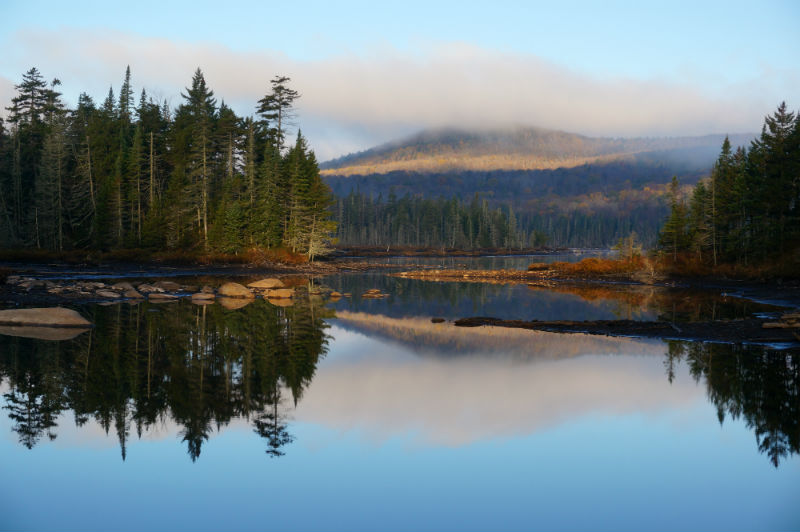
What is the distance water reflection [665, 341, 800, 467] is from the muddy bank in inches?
57.3

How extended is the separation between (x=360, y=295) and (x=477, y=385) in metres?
26.9

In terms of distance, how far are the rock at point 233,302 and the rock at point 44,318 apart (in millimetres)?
8738

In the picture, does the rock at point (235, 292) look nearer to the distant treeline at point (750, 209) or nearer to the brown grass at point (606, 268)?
the brown grass at point (606, 268)

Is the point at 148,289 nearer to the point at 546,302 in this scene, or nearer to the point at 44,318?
the point at 44,318

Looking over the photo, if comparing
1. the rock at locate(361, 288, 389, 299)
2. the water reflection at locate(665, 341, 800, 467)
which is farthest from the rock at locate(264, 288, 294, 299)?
the water reflection at locate(665, 341, 800, 467)

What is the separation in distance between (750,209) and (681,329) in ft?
132

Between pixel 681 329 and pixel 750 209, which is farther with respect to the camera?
pixel 750 209

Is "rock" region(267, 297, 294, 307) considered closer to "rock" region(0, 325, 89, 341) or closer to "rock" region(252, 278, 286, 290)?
"rock" region(252, 278, 286, 290)

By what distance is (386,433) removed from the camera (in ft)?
43.9

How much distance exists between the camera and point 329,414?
14.5m

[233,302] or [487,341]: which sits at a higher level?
[233,302]

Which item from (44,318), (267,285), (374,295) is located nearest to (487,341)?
(374,295)

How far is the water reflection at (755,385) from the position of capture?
12.8 metres

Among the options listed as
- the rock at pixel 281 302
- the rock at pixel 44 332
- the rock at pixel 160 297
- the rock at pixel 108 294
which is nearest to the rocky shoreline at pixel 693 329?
the rock at pixel 281 302
